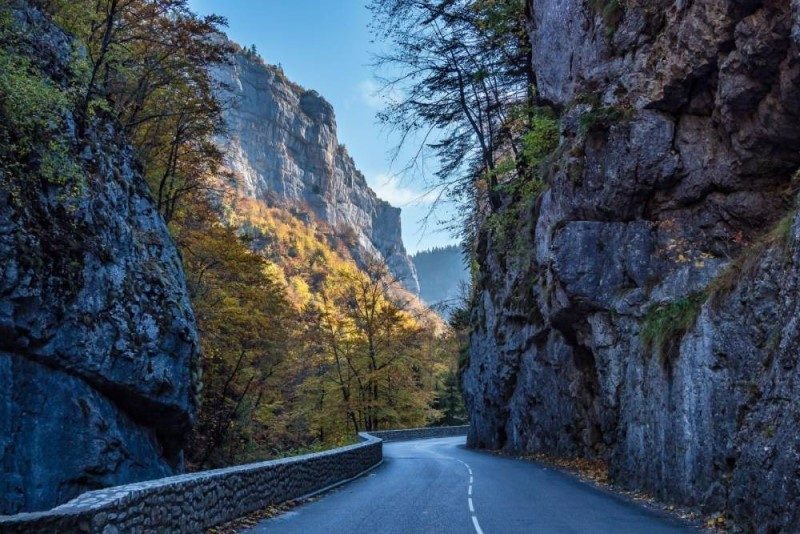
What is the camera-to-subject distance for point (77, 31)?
17.4 meters

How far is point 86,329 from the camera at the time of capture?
1317cm

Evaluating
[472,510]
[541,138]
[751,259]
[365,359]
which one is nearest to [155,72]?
[541,138]

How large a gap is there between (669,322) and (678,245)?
2182 millimetres

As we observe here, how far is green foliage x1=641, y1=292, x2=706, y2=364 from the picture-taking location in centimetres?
1130

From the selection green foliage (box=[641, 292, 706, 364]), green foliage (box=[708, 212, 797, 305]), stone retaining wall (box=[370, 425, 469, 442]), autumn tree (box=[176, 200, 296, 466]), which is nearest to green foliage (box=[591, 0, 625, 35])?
green foliage (box=[641, 292, 706, 364])

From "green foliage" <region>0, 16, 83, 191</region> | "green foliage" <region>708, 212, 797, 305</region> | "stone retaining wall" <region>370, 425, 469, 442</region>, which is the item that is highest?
"green foliage" <region>0, 16, 83, 191</region>

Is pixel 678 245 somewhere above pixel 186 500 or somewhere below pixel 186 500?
above

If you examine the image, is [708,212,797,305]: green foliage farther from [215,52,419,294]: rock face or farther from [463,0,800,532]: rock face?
[215,52,419,294]: rock face

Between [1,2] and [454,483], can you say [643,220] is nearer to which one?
[454,483]

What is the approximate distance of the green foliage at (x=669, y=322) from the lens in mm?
11297

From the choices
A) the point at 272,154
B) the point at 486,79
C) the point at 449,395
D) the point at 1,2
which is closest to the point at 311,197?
the point at 272,154

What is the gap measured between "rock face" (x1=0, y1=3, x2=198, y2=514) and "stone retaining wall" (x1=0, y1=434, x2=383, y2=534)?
3849 mm

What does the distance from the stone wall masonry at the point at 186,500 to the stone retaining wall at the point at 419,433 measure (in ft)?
70.6

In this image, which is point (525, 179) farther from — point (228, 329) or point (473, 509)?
point (473, 509)
